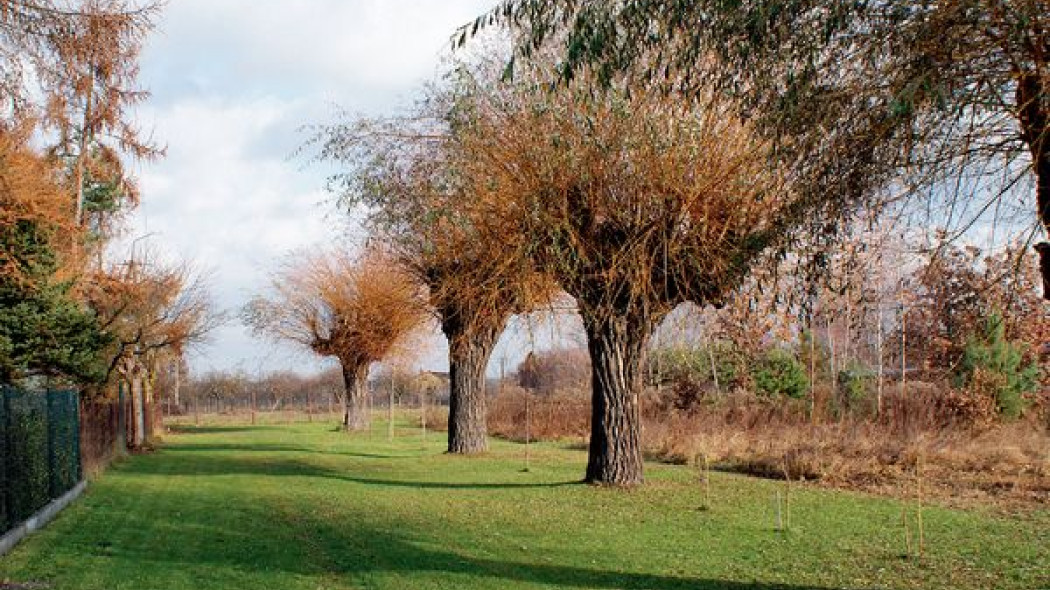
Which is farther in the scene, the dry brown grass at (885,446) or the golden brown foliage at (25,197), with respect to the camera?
the golden brown foliage at (25,197)

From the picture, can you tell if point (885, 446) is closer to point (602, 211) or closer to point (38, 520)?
point (602, 211)

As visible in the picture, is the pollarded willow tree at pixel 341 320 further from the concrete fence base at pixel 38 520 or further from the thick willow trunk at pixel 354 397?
the concrete fence base at pixel 38 520

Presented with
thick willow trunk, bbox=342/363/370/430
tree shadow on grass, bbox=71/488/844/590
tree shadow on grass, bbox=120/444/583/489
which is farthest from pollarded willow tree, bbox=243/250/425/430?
tree shadow on grass, bbox=71/488/844/590

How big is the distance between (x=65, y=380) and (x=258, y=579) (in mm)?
17805

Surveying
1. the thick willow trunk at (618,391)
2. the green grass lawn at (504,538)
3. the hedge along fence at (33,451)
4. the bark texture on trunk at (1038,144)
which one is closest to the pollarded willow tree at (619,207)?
the thick willow trunk at (618,391)

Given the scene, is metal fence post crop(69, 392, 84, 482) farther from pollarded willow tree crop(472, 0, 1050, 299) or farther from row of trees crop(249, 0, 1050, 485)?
pollarded willow tree crop(472, 0, 1050, 299)

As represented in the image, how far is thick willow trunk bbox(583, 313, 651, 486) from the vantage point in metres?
17.1

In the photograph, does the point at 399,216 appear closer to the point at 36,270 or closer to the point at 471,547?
the point at 36,270

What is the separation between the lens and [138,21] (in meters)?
11.8

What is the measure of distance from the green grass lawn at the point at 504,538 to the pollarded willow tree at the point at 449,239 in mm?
3697

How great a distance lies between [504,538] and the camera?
12211mm

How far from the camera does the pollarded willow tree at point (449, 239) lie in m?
16.9

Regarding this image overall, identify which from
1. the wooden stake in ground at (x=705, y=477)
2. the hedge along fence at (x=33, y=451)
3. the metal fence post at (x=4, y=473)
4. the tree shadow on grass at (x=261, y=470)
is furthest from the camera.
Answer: the tree shadow on grass at (x=261, y=470)

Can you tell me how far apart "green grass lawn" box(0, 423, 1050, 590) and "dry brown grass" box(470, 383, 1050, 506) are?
145 centimetres
